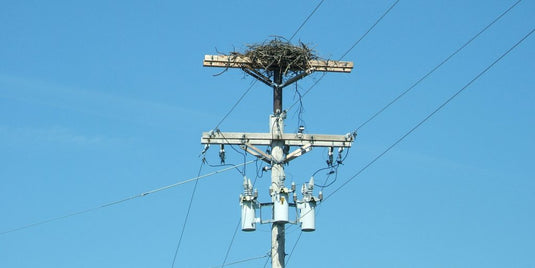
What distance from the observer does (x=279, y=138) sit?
1681 centimetres

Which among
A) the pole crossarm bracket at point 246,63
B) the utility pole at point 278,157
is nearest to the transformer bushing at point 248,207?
the utility pole at point 278,157

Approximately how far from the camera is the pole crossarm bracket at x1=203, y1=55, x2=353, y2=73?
708 inches

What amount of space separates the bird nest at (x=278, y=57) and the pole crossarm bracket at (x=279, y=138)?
1664 millimetres

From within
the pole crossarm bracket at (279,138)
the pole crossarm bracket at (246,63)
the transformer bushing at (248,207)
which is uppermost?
the pole crossarm bracket at (246,63)

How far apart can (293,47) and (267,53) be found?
0.56 metres

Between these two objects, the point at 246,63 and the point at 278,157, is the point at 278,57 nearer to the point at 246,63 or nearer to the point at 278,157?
the point at 246,63

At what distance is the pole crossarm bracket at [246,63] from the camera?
59.0ft

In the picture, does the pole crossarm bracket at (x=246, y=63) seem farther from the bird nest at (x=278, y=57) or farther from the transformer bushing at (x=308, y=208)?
the transformer bushing at (x=308, y=208)

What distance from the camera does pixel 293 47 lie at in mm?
18594

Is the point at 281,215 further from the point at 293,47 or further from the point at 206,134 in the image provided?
the point at 293,47

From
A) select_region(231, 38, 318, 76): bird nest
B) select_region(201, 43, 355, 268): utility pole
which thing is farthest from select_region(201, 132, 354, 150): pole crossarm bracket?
select_region(231, 38, 318, 76): bird nest

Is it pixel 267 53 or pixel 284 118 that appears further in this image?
pixel 267 53

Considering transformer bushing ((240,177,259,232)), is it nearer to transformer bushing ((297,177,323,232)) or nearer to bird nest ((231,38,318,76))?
transformer bushing ((297,177,323,232))

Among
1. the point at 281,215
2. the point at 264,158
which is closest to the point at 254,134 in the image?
the point at 264,158
